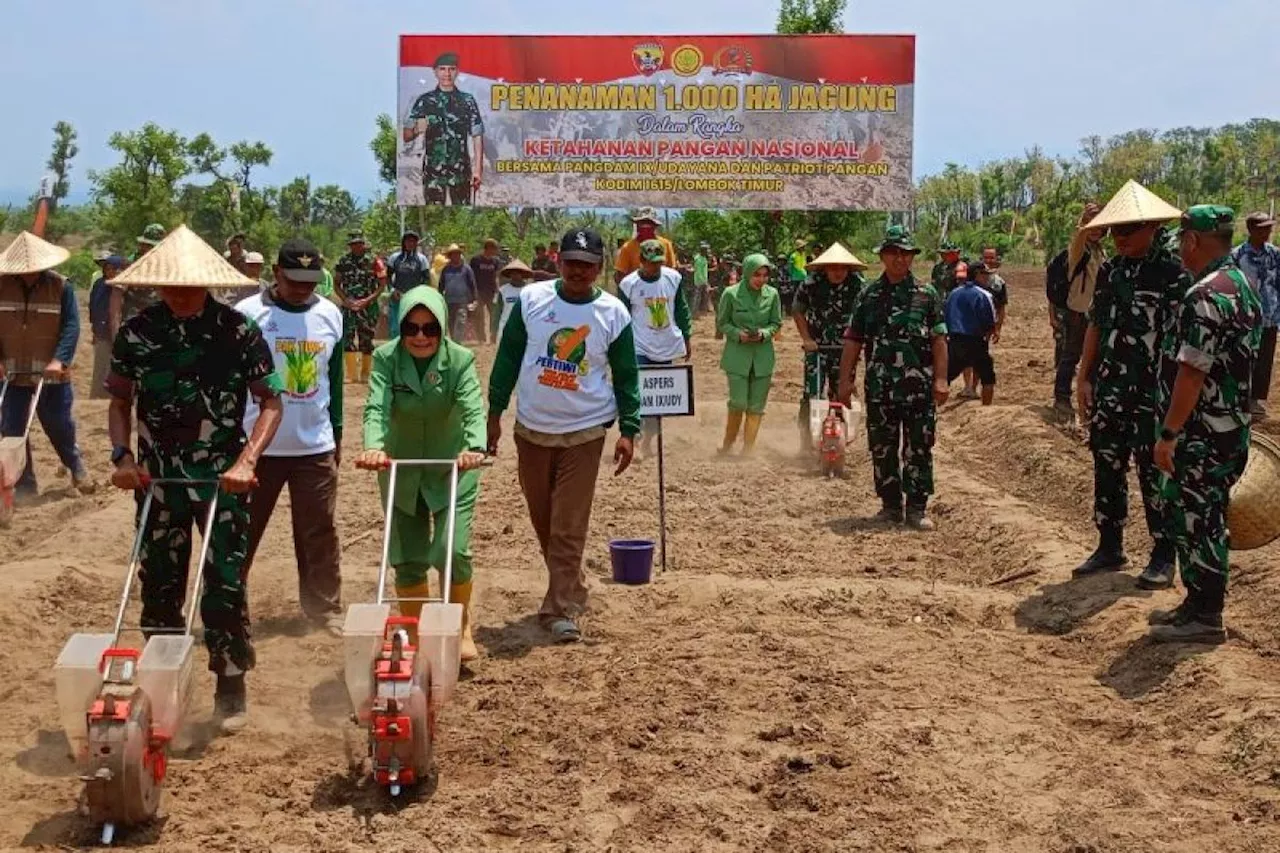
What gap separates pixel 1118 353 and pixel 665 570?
9.94 ft

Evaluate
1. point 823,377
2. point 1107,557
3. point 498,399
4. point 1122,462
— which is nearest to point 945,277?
point 823,377

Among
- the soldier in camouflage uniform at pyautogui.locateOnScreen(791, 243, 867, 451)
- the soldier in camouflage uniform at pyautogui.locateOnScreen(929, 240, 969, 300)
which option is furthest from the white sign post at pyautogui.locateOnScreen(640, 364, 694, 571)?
the soldier in camouflage uniform at pyautogui.locateOnScreen(929, 240, 969, 300)

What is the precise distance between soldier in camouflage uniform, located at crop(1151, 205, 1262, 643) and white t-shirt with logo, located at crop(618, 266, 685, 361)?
5678 mm

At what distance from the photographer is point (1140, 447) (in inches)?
326

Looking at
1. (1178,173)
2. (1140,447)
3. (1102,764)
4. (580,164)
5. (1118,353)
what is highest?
(1178,173)

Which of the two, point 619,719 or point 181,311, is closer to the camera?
point 181,311

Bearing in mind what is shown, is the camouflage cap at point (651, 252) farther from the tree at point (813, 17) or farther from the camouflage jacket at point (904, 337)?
the tree at point (813, 17)

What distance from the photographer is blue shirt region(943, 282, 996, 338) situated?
16.8 metres

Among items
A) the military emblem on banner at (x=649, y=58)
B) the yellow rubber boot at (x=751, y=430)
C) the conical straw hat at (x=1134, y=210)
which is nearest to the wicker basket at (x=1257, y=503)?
the conical straw hat at (x=1134, y=210)

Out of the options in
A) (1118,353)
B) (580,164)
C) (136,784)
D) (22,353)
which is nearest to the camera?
(136,784)

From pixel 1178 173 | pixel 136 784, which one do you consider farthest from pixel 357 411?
pixel 1178 173

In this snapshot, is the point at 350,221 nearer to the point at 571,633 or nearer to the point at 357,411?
the point at 357,411

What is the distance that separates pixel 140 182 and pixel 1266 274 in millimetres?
29847

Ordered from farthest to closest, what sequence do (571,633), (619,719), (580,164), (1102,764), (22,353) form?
(580,164) < (22,353) < (571,633) < (619,719) < (1102,764)
